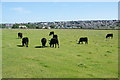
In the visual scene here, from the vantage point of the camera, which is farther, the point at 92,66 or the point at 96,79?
the point at 92,66

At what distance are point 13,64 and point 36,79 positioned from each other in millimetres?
3892

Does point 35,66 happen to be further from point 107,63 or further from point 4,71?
point 107,63

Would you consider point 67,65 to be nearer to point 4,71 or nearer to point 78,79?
point 78,79

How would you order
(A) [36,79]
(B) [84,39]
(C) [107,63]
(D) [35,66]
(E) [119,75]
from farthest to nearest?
(B) [84,39] → (C) [107,63] → (D) [35,66] → (E) [119,75] → (A) [36,79]

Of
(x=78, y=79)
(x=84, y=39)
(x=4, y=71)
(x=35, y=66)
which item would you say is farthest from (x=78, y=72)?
(x=84, y=39)

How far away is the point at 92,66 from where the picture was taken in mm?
12734

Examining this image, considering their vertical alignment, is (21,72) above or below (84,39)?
below

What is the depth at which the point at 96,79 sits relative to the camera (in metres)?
10.0

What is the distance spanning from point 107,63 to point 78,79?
461 cm

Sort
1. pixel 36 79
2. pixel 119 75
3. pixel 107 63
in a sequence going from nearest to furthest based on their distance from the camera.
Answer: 1. pixel 36 79
2. pixel 119 75
3. pixel 107 63

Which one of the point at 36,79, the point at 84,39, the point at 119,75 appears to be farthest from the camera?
the point at 84,39

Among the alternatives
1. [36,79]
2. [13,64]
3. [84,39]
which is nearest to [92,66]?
[36,79]

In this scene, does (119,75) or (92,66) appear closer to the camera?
(119,75)

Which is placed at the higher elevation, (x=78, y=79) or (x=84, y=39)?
(x=84, y=39)
